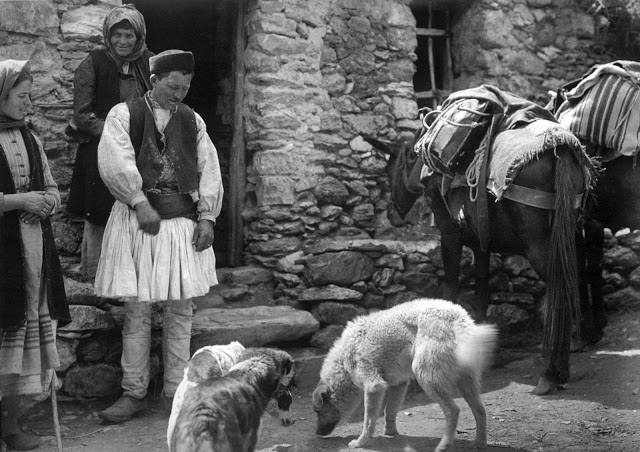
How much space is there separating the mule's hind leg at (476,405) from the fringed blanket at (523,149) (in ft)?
4.81

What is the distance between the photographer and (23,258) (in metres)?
4.33

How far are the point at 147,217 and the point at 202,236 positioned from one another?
364 mm

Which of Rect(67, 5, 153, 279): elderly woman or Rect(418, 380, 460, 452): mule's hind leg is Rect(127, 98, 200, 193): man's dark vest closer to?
Rect(67, 5, 153, 279): elderly woman

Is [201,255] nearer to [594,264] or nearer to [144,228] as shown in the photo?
[144,228]

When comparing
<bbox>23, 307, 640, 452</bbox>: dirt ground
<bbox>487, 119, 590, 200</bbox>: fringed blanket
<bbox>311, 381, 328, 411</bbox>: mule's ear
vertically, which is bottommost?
<bbox>23, 307, 640, 452</bbox>: dirt ground

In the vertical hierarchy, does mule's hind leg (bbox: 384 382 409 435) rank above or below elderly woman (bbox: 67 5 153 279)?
below

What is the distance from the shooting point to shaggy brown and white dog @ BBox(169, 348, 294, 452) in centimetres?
319

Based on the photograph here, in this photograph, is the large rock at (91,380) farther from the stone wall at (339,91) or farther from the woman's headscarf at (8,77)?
the stone wall at (339,91)

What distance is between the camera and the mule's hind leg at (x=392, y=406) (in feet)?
15.9

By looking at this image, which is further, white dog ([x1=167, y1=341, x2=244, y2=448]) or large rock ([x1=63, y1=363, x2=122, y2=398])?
large rock ([x1=63, y1=363, x2=122, y2=398])

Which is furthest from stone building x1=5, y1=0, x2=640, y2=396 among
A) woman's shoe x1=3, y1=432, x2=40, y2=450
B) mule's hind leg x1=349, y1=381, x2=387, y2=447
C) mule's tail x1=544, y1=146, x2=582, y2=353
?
mule's tail x1=544, y1=146, x2=582, y2=353

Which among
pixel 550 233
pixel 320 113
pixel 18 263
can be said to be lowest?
pixel 550 233

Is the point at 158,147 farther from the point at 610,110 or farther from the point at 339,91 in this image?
the point at 610,110

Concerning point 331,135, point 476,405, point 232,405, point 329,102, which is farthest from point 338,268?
point 232,405
